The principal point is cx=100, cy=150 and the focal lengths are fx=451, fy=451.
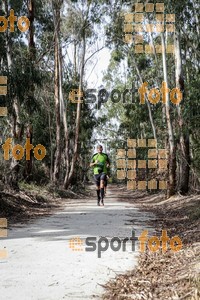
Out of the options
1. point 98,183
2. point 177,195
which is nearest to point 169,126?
point 177,195

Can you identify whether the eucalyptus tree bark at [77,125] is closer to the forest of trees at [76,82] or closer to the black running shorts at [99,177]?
the forest of trees at [76,82]

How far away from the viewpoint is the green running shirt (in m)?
12.7

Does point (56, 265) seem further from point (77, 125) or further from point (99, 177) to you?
point (77, 125)

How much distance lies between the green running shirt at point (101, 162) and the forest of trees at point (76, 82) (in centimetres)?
257

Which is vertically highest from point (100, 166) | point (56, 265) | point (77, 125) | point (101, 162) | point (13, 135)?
point (77, 125)

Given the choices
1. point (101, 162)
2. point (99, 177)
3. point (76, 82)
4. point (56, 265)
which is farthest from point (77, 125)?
point (56, 265)

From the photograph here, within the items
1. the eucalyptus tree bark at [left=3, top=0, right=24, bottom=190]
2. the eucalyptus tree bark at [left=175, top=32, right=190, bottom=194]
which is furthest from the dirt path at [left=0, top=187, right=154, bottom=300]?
the eucalyptus tree bark at [left=175, top=32, right=190, bottom=194]

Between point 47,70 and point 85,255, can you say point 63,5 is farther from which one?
point 85,255

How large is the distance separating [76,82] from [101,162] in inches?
773

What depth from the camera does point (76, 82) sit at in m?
31.6

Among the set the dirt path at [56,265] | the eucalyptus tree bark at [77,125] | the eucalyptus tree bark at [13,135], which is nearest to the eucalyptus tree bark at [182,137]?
the eucalyptus tree bark at [13,135]

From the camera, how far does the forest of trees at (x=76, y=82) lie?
13.7 meters

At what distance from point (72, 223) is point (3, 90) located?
443 centimetres

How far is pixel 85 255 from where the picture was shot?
528 cm
